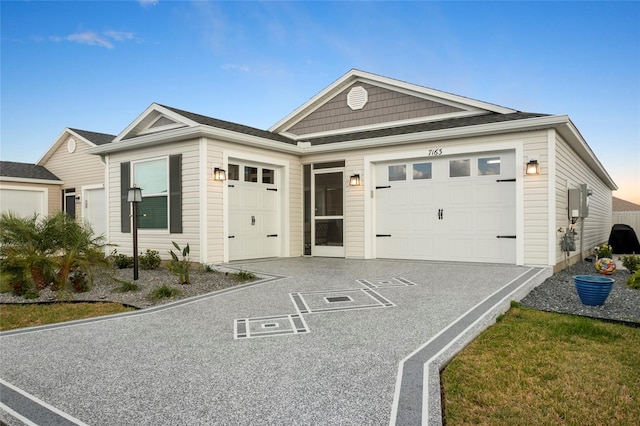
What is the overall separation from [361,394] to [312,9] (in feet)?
34.6

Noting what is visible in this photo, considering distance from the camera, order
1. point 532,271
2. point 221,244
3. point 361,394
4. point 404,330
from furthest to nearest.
A: 1. point 221,244
2. point 532,271
3. point 404,330
4. point 361,394

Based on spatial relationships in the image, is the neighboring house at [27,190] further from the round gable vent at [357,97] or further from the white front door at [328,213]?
the round gable vent at [357,97]

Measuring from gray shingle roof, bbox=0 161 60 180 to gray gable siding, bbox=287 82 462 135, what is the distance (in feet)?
32.7

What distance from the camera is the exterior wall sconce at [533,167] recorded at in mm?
7629

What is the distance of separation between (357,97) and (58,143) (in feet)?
39.2

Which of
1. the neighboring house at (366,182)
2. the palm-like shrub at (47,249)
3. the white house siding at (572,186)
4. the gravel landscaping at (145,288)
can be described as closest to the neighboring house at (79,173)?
the neighboring house at (366,182)

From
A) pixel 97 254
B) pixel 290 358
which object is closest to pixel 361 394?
pixel 290 358

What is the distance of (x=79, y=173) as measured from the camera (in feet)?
48.9

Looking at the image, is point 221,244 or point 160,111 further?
point 160,111

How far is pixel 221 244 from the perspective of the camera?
27.8ft

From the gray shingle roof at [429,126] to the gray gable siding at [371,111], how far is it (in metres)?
0.43

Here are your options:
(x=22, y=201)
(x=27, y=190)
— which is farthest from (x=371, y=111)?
(x=22, y=201)

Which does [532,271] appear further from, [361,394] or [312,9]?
[312,9]

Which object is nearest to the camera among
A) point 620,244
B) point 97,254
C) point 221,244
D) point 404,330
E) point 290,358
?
point 290,358
